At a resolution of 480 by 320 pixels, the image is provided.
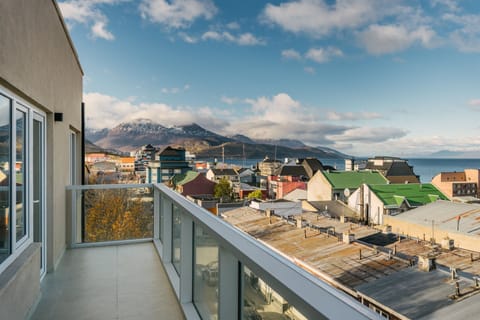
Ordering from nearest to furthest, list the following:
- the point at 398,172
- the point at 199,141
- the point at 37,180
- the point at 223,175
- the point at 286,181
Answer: the point at 37,180 → the point at 286,181 → the point at 398,172 → the point at 223,175 → the point at 199,141

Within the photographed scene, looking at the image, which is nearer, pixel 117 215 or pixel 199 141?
pixel 117 215

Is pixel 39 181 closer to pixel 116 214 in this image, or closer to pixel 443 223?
pixel 116 214

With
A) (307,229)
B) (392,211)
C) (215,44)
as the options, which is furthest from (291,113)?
(307,229)

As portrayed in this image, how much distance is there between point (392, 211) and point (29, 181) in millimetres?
26020

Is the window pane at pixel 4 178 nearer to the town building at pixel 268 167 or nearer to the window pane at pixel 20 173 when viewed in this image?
the window pane at pixel 20 173

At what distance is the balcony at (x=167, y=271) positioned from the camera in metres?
0.91

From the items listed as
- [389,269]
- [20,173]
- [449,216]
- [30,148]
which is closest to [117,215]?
[30,148]

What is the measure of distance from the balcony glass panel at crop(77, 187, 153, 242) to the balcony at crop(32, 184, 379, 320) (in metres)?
0.01

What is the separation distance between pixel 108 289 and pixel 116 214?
2044 millimetres

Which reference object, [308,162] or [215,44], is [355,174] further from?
[215,44]

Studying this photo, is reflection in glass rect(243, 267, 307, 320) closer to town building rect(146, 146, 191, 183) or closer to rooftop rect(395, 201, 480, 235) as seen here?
rooftop rect(395, 201, 480, 235)

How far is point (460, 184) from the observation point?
33.2m

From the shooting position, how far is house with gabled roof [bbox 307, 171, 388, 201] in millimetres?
31531

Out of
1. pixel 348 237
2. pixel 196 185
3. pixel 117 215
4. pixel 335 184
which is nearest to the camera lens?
pixel 117 215
